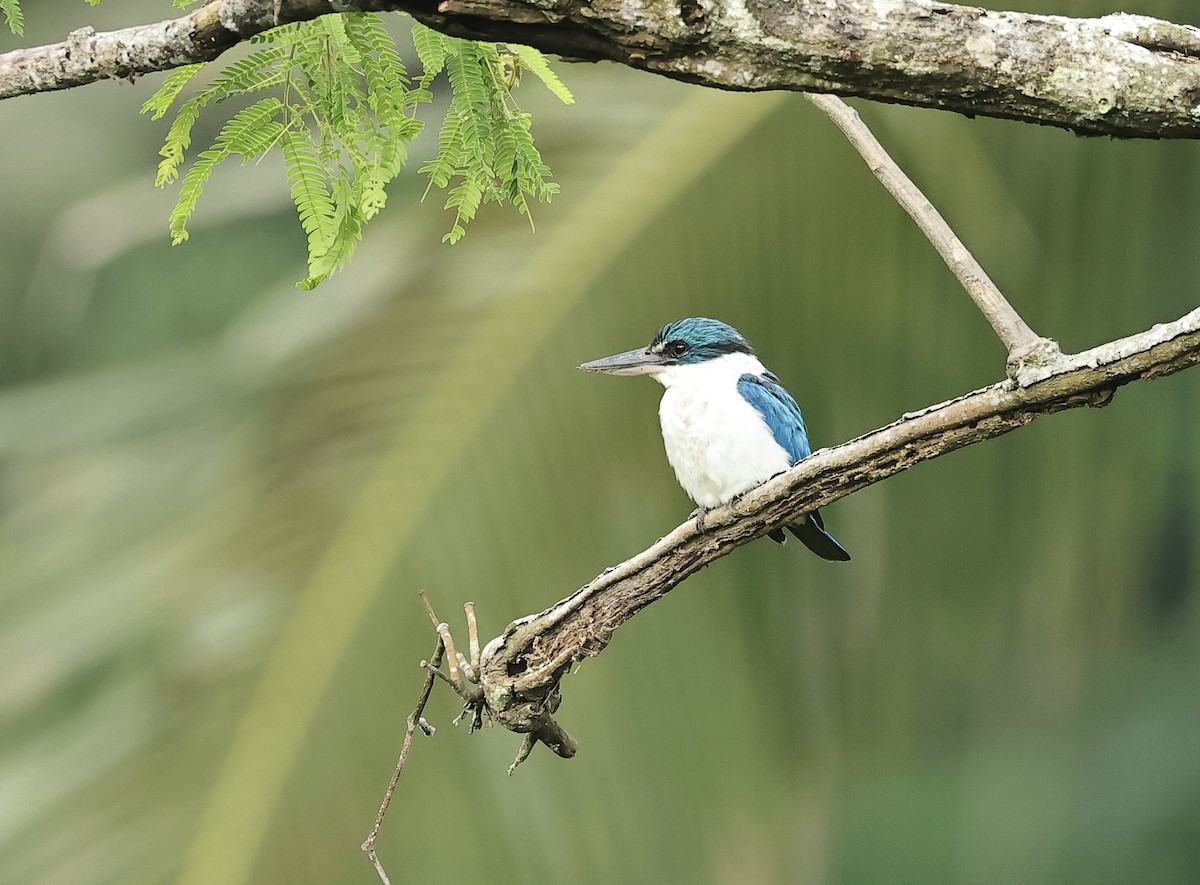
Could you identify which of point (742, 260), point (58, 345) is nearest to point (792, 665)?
point (742, 260)

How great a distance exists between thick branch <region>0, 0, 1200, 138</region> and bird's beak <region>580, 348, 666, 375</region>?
4.72 ft

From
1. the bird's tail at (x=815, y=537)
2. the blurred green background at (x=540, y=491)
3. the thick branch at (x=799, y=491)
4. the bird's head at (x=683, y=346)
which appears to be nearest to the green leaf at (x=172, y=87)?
the thick branch at (x=799, y=491)

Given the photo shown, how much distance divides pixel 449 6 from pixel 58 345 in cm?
580

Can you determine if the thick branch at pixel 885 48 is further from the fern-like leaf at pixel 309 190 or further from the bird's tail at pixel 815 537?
the bird's tail at pixel 815 537

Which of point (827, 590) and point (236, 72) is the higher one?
point (236, 72)

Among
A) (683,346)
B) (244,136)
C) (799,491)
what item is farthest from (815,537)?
(244,136)

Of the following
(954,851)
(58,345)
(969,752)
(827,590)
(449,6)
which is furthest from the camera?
(58,345)

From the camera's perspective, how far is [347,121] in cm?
169

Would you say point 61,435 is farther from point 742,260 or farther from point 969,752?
point 969,752

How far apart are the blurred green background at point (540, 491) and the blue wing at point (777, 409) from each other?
6cm

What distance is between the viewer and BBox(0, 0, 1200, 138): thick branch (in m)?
1.19

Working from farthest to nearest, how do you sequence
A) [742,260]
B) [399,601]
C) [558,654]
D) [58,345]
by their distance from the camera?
1. [58,345]
2. [742,260]
3. [399,601]
4. [558,654]

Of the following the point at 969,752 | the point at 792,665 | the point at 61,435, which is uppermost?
the point at 61,435

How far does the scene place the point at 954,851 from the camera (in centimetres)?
583
